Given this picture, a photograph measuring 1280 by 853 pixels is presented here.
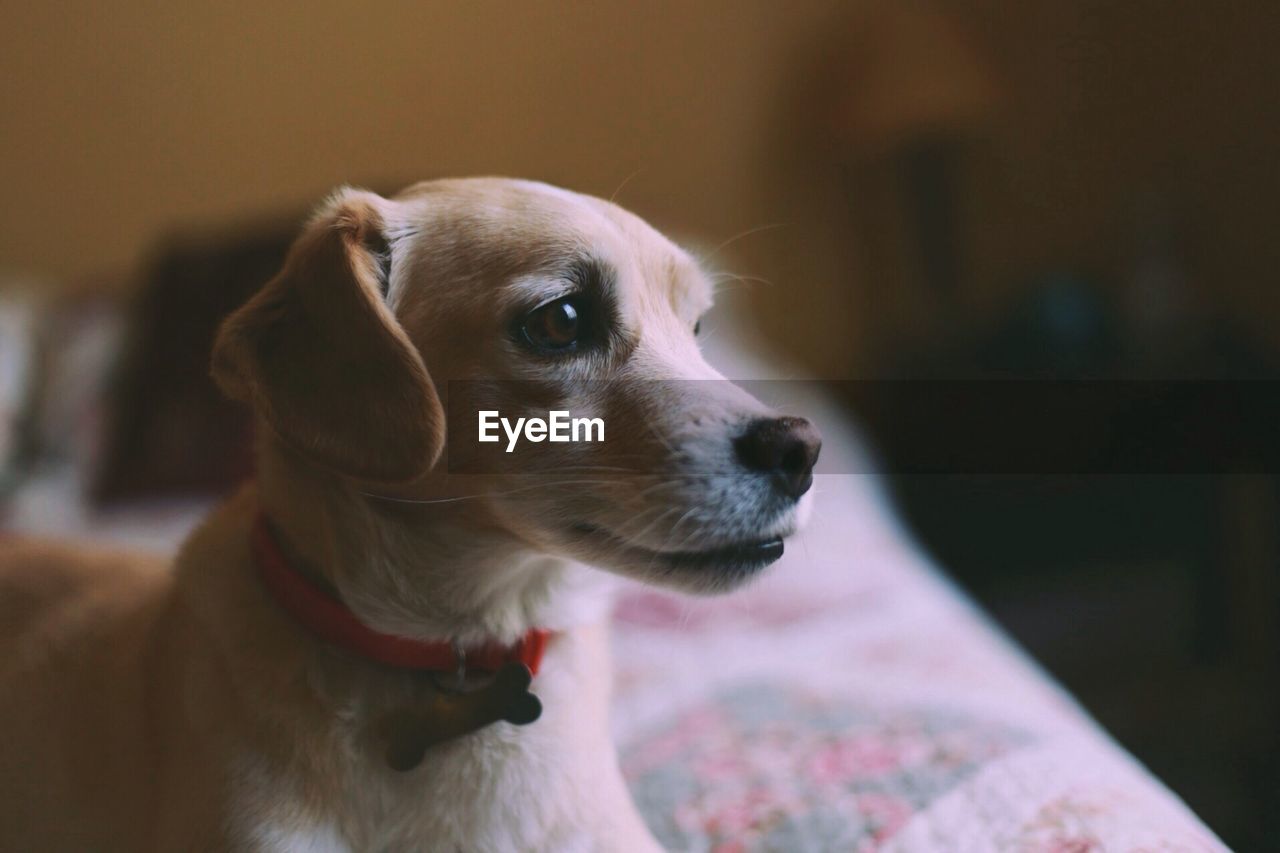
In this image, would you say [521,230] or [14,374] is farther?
[14,374]

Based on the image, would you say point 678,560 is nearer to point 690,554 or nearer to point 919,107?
point 690,554

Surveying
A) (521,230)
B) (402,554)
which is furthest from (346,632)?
(521,230)

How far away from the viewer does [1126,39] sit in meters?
1.90

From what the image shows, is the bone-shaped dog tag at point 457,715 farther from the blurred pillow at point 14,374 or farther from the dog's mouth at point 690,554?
the blurred pillow at point 14,374

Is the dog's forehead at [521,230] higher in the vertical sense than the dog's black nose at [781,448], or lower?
higher

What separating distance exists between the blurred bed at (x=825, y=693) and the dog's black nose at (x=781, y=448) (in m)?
0.11

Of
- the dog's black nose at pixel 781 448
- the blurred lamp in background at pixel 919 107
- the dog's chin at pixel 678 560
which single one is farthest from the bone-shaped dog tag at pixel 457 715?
the blurred lamp in background at pixel 919 107

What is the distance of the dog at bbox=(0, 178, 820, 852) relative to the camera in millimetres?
739

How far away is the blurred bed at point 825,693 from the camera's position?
0.84 metres

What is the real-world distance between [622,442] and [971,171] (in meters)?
2.39

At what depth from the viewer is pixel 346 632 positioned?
77 centimetres

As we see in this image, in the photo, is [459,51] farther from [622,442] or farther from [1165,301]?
[622,442]

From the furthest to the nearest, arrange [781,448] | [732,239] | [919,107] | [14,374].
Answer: [919,107] → [14,374] → [732,239] → [781,448]

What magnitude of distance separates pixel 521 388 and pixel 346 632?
25 centimetres
